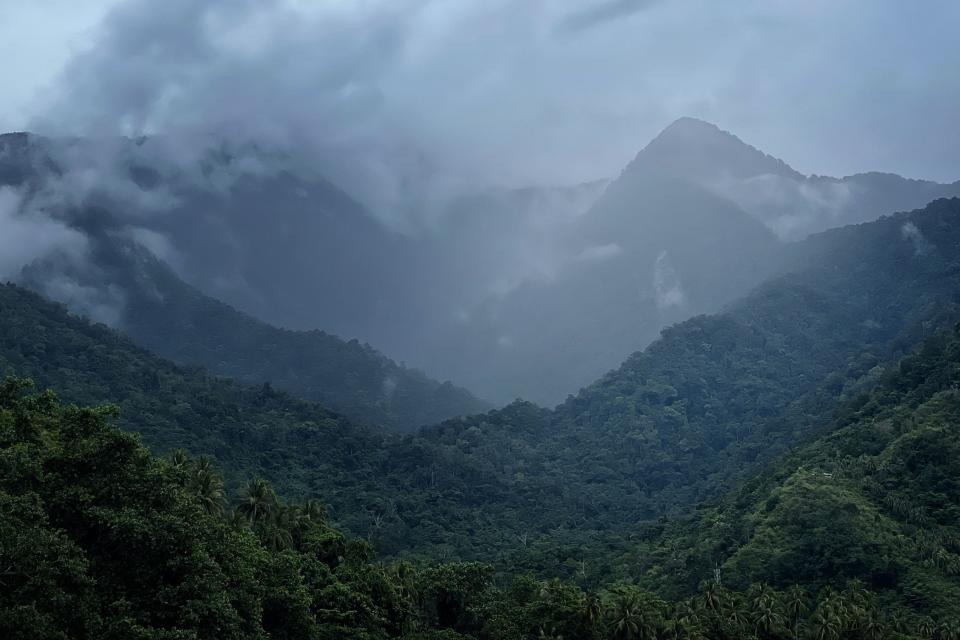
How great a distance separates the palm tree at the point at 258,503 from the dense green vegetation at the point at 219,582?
0.47ft

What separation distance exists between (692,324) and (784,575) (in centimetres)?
13128

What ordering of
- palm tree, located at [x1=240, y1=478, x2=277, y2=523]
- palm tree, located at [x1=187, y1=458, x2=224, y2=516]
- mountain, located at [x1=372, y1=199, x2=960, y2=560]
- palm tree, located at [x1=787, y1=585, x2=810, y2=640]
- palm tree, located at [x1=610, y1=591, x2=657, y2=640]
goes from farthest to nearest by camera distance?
mountain, located at [x1=372, y1=199, x2=960, y2=560] → palm tree, located at [x1=240, y1=478, x2=277, y2=523] → palm tree, located at [x1=787, y1=585, x2=810, y2=640] → palm tree, located at [x1=187, y1=458, x2=224, y2=516] → palm tree, located at [x1=610, y1=591, x2=657, y2=640]

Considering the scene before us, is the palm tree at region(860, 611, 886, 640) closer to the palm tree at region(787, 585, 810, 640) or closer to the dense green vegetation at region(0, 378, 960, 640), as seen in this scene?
the dense green vegetation at region(0, 378, 960, 640)

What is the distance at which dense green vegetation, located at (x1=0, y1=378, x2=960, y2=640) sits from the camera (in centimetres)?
2767

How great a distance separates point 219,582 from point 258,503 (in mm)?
26842

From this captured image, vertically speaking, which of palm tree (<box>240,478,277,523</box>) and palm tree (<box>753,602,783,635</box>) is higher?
palm tree (<box>240,478,277,523</box>)

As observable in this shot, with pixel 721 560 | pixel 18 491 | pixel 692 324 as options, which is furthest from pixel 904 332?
pixel 18 491

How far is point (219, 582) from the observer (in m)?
32.0

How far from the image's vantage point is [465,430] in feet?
527

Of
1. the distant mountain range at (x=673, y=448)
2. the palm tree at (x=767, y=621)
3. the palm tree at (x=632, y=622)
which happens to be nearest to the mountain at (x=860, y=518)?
the distant mountain range at (x=673, y=448)

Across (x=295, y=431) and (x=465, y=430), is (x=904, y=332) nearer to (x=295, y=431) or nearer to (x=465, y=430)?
(x=465, y=430)

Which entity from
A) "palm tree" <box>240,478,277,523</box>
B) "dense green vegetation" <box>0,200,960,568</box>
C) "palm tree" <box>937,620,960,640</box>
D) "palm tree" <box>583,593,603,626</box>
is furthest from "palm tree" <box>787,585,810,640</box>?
"palm tree" <box>240,478,277,523</box>

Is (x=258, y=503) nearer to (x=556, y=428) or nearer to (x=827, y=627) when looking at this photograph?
(x=827, y=627)

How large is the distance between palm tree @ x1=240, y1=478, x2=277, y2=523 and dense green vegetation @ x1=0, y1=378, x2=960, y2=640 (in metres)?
0.14
